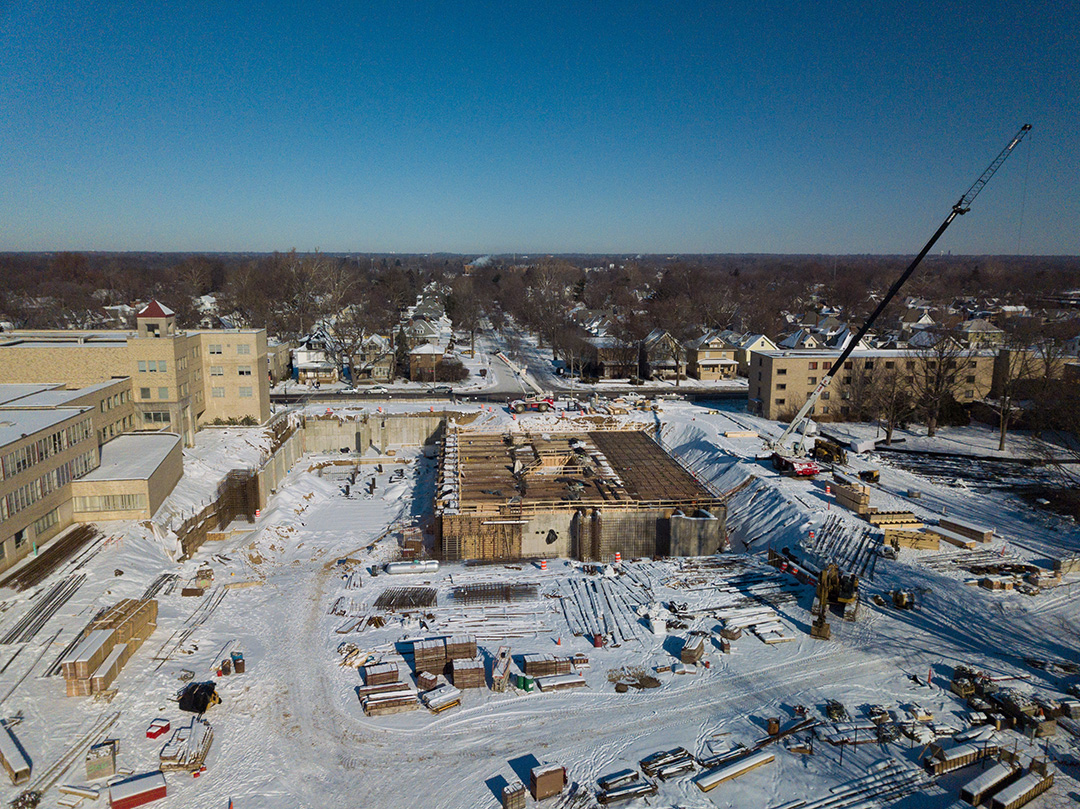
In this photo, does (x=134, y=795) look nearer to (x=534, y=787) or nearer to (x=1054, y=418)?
(x=534, y=787)

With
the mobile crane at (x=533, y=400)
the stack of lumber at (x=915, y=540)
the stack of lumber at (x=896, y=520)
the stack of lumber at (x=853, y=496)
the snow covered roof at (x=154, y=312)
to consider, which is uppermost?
the snow covered roof at (x=154, y=312)

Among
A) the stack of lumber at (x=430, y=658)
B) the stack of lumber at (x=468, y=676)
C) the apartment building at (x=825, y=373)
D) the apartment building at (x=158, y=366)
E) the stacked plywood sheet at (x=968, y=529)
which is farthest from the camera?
the apartment building at (x=825, y=373)

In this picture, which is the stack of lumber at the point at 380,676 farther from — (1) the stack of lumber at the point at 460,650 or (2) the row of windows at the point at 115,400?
(2) the row of windows at the point at 115,400

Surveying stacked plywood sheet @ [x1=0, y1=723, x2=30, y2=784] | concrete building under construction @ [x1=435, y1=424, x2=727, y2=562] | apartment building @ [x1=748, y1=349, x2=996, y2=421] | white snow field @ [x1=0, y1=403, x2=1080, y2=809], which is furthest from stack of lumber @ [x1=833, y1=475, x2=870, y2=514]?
stacked plywood sheet @ [x1=0, y1=723, x2=30, y2=784]

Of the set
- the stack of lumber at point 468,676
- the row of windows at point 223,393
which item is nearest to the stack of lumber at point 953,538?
the stack of lumber at point 468,676

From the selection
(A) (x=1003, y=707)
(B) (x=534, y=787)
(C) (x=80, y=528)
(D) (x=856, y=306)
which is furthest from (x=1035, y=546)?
(D) (x=856, y=306)

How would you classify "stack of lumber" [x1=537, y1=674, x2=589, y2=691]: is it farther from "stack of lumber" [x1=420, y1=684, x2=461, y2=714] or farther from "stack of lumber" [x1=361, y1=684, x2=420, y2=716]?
"stack of lumber" [x1=361, y1=684, x2=420, y2=716]
